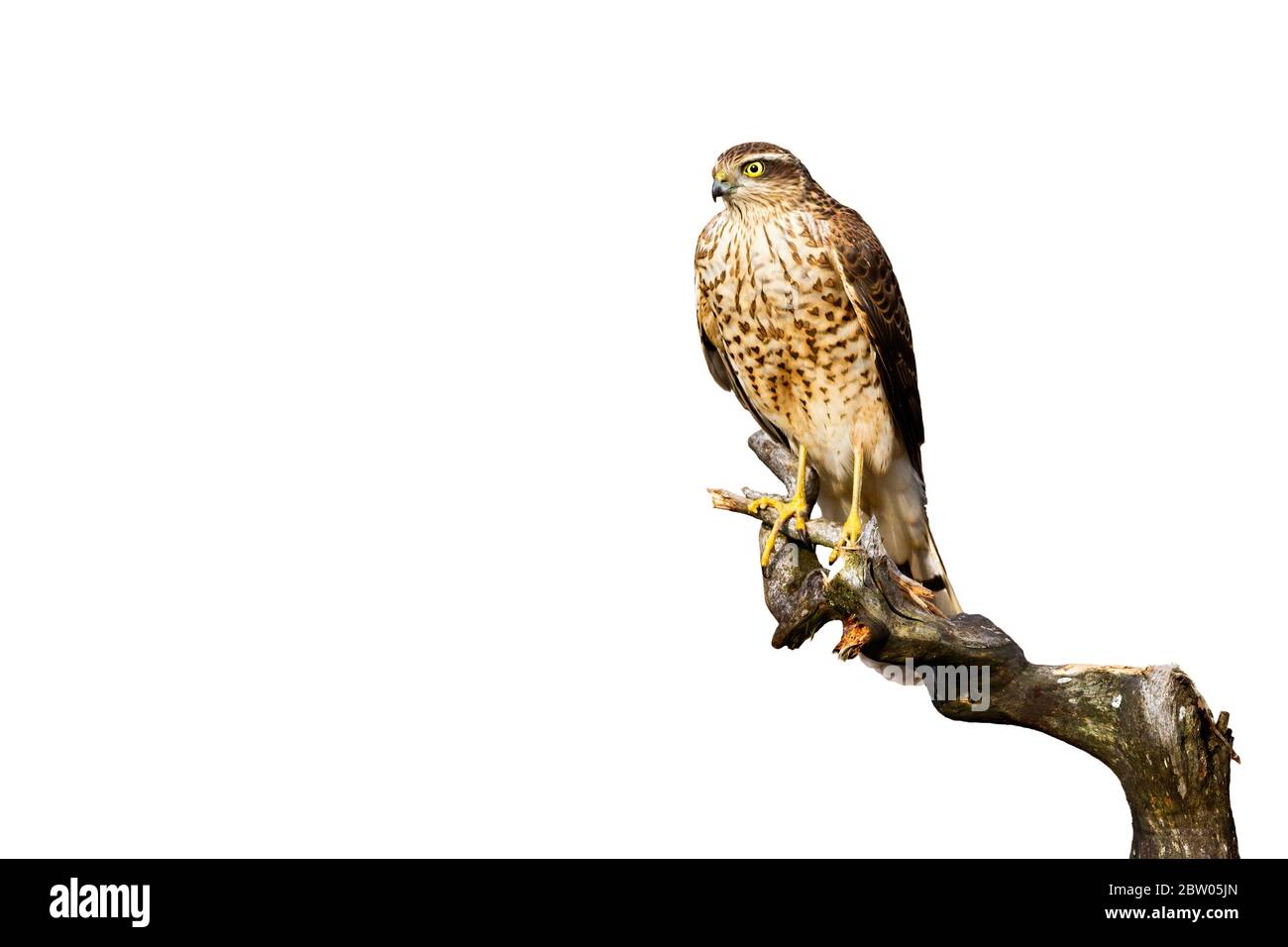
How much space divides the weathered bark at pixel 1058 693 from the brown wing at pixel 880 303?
1.97ft

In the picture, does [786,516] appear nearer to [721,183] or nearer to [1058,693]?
[1058,693]

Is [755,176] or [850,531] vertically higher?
[755,176]

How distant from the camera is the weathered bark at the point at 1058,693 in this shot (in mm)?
4766

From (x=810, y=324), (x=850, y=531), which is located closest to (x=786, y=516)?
(x=850, y=531)

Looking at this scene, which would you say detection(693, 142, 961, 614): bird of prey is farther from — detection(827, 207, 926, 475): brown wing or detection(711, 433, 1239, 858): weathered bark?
detection(711, 433, 1239, 858): weathered bark

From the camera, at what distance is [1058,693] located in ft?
16.2

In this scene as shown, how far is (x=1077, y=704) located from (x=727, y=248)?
2.08m

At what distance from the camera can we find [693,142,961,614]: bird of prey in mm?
5008

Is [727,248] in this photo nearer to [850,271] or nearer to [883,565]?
[850,271]

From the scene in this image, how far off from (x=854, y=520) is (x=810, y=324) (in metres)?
0.78

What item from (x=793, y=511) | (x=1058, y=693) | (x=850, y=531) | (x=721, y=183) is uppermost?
(x=721, y=183)
